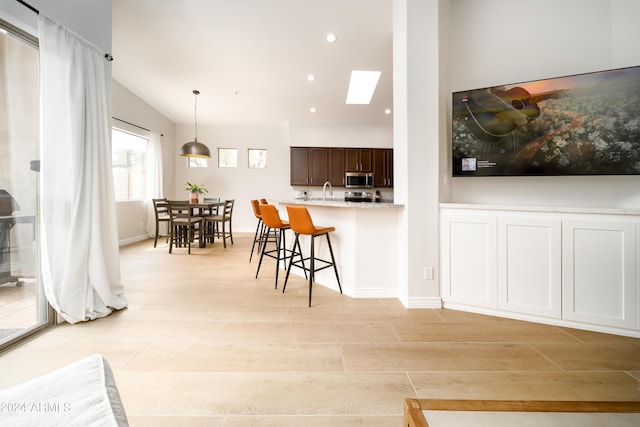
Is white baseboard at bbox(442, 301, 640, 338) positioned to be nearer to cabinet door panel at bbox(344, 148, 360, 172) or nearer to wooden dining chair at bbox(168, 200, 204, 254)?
wooden dining chair at bbox(168, 200, 204, 254)

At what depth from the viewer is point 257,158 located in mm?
7543

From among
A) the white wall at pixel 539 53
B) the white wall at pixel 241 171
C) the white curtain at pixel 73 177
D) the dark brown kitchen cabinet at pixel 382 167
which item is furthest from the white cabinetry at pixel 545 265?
the white wall at pixel 241 171

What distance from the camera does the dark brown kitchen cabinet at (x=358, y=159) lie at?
23.2ft

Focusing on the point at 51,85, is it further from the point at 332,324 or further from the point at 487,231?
the point at 487,231

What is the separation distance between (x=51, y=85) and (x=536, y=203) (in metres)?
4.05

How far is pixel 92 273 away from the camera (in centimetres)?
222

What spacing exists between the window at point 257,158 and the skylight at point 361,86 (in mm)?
2832

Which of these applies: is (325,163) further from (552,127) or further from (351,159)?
(552,127)

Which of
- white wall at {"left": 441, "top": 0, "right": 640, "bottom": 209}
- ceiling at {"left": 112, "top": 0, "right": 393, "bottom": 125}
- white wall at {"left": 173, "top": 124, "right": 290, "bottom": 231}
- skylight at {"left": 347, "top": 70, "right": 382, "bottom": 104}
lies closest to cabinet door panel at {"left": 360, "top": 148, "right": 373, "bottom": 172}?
ceiling at {"left": 112, "top": 0, "right": 393, "bottom": 125}

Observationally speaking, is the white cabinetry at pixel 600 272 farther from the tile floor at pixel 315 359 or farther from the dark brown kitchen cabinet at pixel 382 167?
the dark brown kitchen cabinet at pixel 382 167

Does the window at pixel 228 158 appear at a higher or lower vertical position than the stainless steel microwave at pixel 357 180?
higher

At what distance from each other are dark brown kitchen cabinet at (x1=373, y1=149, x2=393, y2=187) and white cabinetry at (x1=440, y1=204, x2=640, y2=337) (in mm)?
4817

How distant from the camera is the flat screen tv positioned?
2.05m

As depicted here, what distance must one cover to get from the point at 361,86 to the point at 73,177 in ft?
16.8
